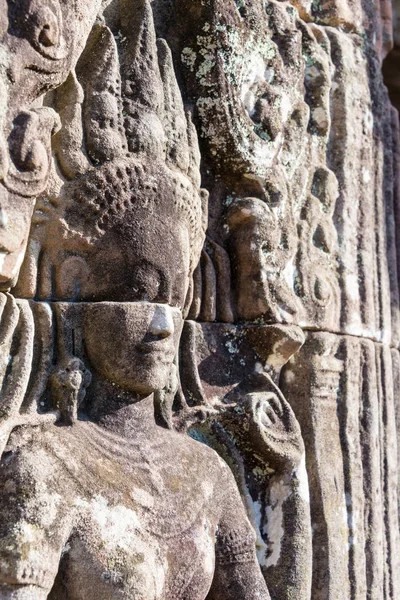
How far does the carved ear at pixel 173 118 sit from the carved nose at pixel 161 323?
451mm

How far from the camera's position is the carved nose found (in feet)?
6.99

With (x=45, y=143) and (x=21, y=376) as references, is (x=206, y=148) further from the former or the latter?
(x=21, y=376)

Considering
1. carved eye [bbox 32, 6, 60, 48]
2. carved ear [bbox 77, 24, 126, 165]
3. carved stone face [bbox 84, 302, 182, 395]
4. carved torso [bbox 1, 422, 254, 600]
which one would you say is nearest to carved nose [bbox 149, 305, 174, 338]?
carved stone face [bbox 84, 302, 182, 395]

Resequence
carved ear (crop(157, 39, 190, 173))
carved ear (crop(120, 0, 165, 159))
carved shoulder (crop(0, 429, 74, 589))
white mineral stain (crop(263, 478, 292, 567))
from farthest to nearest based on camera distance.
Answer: white mineral stain (crop(263, 478, 292, 567)) → carved ear (crop(157, 39, 190, 173)) → carved ear (crop(120, 0, 165, 159)) → carved shoulder (crop(0, 429, 74, 589))

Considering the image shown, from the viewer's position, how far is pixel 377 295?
3.38 m

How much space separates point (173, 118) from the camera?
241 centimetres

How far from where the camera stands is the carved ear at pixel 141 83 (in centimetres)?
223

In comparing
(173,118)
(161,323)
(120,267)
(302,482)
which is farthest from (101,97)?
(302,482)

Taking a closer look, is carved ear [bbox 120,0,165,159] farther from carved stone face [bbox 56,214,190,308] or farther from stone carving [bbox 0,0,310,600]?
carved stone face [bbox 56,214,190,308]

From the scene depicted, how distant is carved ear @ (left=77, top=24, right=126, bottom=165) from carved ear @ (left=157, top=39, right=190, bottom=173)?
20cm

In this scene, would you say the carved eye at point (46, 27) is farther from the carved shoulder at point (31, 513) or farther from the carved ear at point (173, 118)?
the carved shoulder at point (31, 513)

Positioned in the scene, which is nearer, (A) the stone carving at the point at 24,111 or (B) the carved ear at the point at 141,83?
(A) the stone carving at the point at 24,111

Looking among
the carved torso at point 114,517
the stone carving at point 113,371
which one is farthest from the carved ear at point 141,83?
the carved torso at point 114,517

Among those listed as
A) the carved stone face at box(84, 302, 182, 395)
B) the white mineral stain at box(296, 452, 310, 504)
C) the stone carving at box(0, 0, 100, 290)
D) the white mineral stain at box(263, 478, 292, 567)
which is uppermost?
the stone carving at box(0, 0, 100, 290)
